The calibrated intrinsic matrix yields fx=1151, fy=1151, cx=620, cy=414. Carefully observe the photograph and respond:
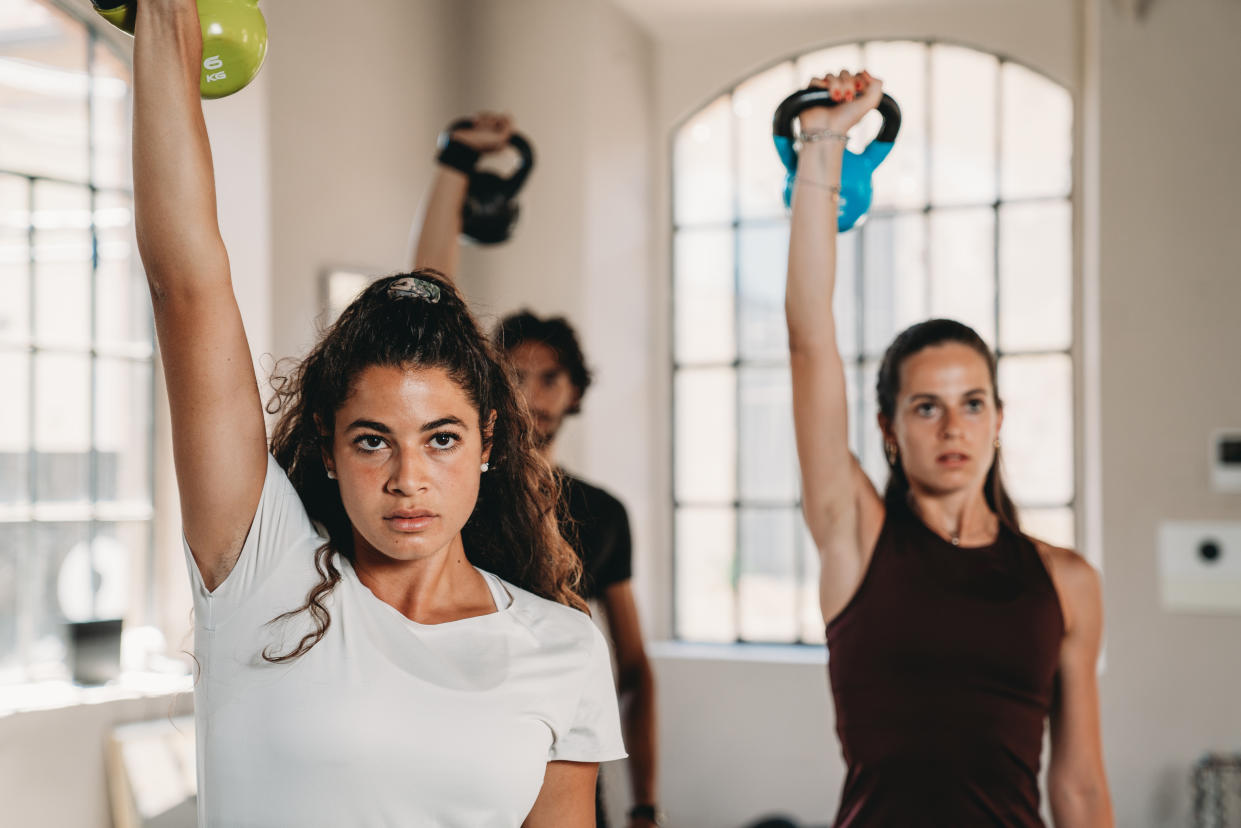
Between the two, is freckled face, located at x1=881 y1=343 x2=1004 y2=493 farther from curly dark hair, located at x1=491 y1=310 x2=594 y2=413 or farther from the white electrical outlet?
the white electrical outlet

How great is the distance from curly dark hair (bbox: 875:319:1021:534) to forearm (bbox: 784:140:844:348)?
190mm

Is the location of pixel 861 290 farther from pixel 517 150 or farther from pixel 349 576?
pixel 349 576

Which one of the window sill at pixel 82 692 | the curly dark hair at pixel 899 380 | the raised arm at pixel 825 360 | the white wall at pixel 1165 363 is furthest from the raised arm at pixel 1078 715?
the white wall at pixel 1165 363

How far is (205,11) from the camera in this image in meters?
1.38

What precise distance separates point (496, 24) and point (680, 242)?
115cm

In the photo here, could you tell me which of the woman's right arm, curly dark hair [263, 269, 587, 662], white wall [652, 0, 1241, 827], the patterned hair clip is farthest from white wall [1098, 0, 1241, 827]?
the woman's right arm

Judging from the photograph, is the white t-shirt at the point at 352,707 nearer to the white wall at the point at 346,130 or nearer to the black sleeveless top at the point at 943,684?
the black sleeveless top at the point at 943,684

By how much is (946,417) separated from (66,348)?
2521 mm

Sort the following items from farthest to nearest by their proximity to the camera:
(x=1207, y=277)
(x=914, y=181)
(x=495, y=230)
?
(x=914, y=181), (x=1207, y=277), (x=495, y=230)

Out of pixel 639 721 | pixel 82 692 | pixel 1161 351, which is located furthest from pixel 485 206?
pixel 1161 351

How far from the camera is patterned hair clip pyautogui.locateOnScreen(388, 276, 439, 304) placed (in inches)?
52.1

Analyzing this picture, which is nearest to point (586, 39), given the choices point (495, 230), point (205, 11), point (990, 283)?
point (990, 283)

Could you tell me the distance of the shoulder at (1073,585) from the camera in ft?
5.81

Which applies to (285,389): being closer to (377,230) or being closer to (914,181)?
(377,230)
